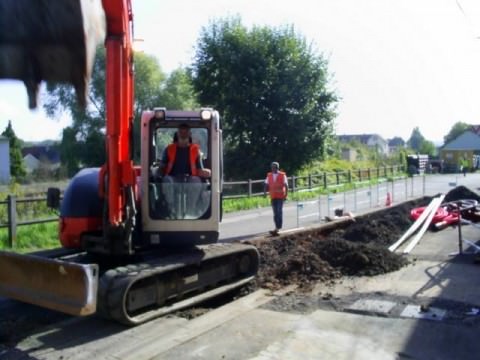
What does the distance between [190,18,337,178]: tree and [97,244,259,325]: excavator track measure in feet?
77.1

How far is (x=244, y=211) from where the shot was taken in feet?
71.5

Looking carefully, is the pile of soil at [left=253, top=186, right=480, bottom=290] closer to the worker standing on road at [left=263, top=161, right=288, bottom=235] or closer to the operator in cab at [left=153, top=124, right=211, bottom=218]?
the operator in cab at [left=153, top=124, right=211, bottom=218]

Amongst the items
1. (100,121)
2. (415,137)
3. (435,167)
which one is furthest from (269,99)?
(415,137)

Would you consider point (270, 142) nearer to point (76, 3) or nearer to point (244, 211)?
point (244, 211)

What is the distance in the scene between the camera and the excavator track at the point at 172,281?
625cm

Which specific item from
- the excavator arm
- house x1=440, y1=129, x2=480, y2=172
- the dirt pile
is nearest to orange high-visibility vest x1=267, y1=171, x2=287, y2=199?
the dirt pile

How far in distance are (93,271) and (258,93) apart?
27.1 m

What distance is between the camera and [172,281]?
7.25 m

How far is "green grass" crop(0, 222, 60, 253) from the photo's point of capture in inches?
502

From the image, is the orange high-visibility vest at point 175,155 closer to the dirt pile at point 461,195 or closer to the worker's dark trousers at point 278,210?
the worker's dark trousers at point 278,210

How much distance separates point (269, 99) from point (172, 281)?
25.7 meters

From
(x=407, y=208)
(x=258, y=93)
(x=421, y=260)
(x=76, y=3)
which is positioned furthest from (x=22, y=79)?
(x=258, y=93)

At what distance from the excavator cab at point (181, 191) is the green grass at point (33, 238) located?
243 inches

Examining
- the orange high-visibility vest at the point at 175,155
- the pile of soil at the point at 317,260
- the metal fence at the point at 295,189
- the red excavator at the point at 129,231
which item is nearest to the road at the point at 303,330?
the red excavator at the point at 129,231
